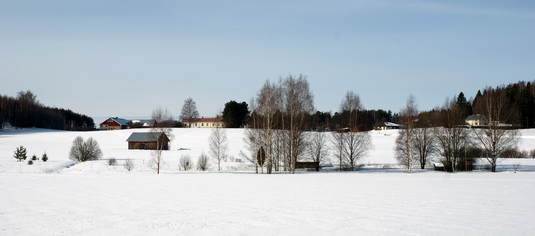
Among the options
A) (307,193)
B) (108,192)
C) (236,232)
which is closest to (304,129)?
(307,193)

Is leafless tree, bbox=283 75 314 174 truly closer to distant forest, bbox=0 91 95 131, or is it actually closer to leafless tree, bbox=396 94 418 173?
leafless tree, bbox=396 94 418 173

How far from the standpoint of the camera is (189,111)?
119 m

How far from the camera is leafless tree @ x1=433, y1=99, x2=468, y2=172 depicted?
37969 millimetres

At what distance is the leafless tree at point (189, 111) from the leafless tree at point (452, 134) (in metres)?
88.6

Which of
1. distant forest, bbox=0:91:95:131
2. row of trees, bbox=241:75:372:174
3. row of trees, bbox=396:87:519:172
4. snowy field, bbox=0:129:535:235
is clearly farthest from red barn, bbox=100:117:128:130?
snowy field, bbox=0:129:535:235

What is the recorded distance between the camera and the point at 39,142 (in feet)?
230

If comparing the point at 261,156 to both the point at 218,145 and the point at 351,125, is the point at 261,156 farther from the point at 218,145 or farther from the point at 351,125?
the point at 351,125

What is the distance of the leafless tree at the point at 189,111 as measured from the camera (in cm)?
11775

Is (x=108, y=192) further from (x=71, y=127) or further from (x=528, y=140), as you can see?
(x=71, y=127)

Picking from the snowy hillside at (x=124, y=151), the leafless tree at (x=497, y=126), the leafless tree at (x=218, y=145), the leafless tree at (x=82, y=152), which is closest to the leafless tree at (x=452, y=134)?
the leafless tree at (x=497, y=126)

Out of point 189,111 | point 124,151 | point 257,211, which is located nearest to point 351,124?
point 257,211

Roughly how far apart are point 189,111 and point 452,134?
301 feet

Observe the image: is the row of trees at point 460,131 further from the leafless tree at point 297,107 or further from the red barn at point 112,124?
the red barn at point 112,124

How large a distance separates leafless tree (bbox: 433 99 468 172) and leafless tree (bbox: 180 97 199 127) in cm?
8863
